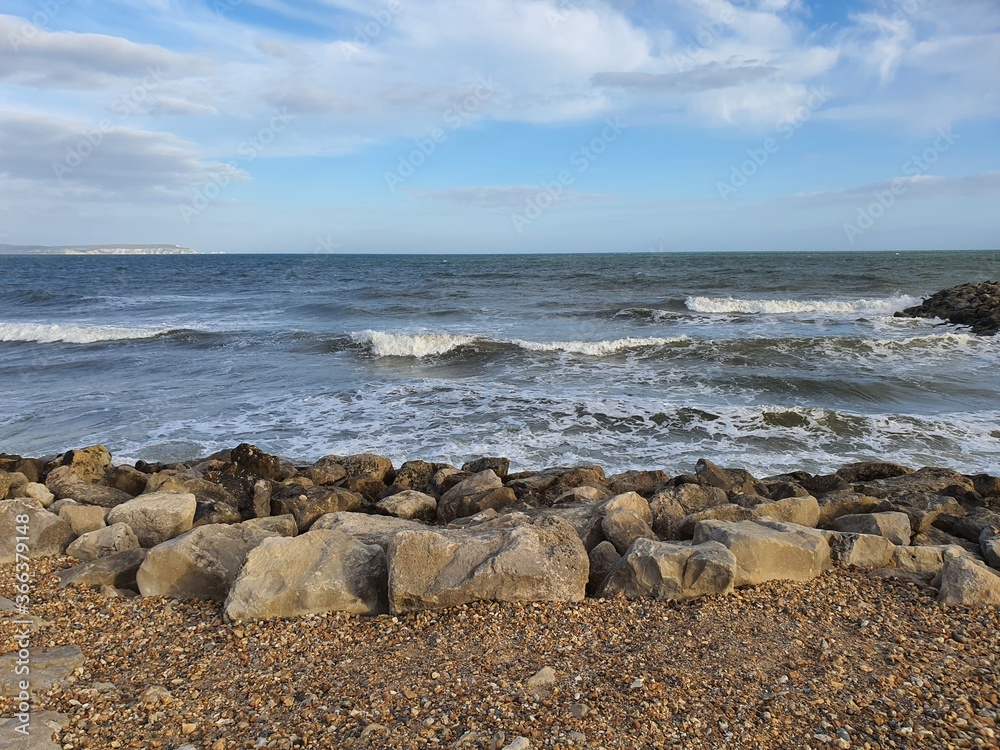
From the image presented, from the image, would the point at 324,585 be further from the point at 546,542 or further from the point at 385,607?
the point at 546,542

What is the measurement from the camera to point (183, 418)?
35.8ft

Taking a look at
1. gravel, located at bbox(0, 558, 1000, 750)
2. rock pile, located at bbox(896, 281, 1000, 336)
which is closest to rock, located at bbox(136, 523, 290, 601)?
gravel, located at bbox(0, 558, 1000, 750)

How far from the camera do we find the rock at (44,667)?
3.28 metres

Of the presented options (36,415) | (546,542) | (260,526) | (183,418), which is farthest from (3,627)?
(36,415)

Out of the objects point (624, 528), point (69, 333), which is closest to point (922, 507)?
point (624, 528)

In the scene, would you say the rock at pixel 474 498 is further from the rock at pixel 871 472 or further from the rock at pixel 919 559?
the rock at pixel 871 472

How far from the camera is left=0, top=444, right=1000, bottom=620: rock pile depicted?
4.14 meters

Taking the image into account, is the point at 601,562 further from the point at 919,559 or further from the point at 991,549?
the point at 991,549

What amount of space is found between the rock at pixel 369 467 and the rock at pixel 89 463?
257 centimetres

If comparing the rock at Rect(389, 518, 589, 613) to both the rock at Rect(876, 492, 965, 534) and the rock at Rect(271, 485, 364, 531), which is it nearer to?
the rock at Rect(271, 485, 364, 531)

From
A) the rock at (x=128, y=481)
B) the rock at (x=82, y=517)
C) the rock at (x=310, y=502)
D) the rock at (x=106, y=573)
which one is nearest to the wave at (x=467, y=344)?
the rock at (x=128, y=481)

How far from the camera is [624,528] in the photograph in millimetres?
4930

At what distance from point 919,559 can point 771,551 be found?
1218mm

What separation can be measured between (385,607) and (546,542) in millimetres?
1103
